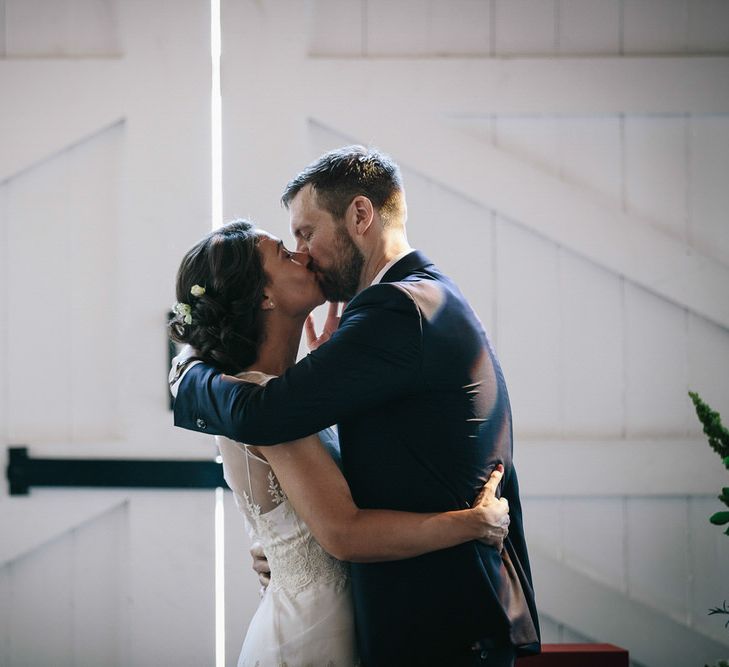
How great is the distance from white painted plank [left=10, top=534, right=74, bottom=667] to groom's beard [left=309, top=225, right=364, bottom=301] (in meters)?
1.53

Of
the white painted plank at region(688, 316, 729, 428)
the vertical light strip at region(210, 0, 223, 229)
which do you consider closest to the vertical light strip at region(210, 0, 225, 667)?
the vertical light strip at region(210, 0, 223, 229)

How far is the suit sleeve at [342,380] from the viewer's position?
137 cm

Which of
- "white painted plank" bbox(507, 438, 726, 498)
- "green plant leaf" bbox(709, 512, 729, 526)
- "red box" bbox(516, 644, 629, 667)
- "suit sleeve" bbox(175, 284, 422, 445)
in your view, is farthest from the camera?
"white painted plank" bbox(507, 438, 726, 498)

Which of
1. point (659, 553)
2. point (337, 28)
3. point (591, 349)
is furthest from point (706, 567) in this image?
point (337, 28)

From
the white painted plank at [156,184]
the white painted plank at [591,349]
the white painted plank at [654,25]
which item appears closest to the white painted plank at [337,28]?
the white painted plank at [156,184]

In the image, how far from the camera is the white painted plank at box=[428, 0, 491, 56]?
2584mm

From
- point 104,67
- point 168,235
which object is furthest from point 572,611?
point 104,67

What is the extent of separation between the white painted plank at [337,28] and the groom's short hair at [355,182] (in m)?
1.02

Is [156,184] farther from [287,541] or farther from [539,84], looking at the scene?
[287,541]

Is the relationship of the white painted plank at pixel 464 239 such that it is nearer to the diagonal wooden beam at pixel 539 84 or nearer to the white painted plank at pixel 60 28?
the diagonal wooden beam at pixel 539 84

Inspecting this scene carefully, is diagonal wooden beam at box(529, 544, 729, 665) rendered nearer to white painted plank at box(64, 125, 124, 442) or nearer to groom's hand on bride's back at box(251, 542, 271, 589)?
groom's hand on bride's back at box(251, 542, 271, 589)

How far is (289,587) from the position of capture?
1.62 metres

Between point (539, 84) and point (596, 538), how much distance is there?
1.52 metres

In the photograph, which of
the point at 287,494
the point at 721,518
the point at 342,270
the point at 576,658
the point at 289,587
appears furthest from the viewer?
the point at 576,658
